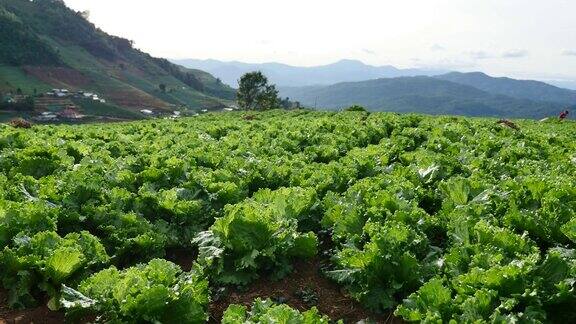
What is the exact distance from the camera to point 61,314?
255 inches

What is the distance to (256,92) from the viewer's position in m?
102

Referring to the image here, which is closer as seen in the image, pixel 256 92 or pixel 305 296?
pixel 305 296

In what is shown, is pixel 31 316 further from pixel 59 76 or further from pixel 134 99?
pixel 59 76

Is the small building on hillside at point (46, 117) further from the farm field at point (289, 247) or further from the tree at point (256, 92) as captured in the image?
the farm field at point (289, 247)

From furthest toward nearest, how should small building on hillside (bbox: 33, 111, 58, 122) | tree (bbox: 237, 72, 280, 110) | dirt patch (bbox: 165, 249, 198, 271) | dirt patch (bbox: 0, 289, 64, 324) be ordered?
small building on hillside (bbox: 33, 111, 58, 122) < tree (bbox: 237, 72, 280, 110) < dirt patch (bbox: 165, 249, 198, 271) < dirt patch (bbox: 0, 289, 64, 324)

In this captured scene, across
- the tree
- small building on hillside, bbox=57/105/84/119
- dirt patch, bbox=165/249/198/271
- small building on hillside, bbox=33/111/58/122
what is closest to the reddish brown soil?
dirt patch, bbox=165/249/198/271

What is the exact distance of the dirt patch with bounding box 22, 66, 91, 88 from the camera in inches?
6166

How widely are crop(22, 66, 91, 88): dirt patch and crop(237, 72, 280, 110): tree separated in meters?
88.2

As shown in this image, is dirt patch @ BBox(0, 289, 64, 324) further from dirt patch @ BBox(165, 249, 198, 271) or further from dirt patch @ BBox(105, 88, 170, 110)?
dirt patch @ BBox(105, 88, 170, 110)

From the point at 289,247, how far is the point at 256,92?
96.5 m

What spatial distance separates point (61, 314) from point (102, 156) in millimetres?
7652

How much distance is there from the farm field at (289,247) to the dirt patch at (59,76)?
166m

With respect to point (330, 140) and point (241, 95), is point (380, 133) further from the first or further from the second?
point (241, 95)

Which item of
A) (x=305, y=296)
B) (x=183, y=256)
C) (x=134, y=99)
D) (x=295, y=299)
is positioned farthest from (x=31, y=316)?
(x=134, y=99)
